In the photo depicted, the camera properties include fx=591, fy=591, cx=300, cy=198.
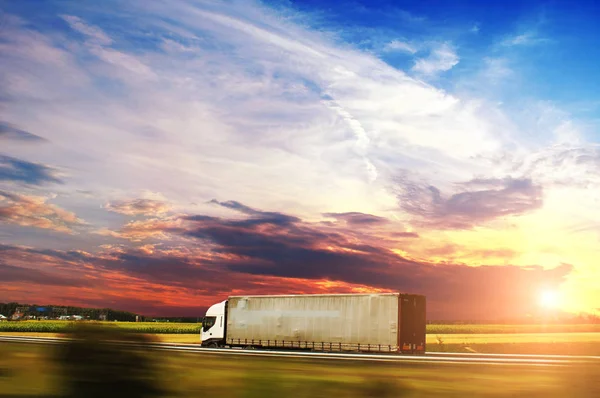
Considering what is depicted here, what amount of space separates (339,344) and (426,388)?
82.7 feet

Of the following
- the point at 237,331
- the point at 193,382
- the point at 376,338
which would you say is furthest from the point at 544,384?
the point at 237,331

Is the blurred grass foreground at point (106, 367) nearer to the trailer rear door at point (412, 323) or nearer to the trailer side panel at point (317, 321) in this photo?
the trailer side panel at point (317, 321)

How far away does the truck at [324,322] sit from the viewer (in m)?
39.1

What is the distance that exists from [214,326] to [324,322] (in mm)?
11197

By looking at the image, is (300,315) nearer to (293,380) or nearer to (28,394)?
(293,380)

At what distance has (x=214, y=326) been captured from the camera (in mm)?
48562

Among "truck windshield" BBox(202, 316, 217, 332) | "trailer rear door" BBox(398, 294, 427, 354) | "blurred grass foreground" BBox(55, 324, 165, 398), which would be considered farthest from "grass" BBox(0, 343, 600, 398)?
"truck windshield" BBox(202, 316, 217, 332)

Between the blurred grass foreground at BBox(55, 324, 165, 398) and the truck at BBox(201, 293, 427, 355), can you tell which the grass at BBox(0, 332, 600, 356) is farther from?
the blurred grass foreground at BBox(55, 324, 165, 398)

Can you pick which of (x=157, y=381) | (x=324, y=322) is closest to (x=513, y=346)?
(x=324, y=322)

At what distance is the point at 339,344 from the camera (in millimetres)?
40812

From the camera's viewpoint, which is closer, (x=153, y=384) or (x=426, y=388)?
(x=153, y=384)

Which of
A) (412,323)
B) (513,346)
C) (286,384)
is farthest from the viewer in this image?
(513,346)

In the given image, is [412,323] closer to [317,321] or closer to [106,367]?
[317,321]

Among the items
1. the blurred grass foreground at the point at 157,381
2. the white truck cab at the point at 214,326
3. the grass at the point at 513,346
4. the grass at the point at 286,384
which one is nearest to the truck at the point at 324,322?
the white truck cab at the point at 214,326
